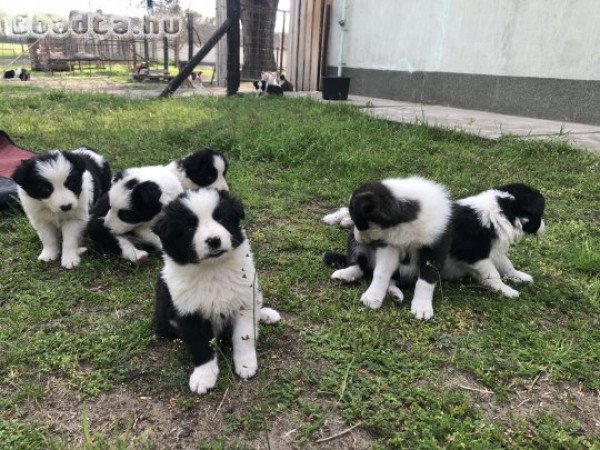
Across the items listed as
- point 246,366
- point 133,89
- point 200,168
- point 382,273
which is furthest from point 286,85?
point 246,366

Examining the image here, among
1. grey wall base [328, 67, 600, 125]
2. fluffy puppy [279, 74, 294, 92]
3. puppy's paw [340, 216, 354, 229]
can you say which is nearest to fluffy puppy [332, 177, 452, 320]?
puppy's paw [340, 216, 354, 229]

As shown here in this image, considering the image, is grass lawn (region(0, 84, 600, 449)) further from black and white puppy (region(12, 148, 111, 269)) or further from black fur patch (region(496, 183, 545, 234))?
black fur patch (region(496, 183, 545, 234))

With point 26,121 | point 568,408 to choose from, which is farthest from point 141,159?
point 568,408

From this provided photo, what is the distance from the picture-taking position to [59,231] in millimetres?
4066

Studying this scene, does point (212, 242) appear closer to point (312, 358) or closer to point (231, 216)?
point (231, 216)

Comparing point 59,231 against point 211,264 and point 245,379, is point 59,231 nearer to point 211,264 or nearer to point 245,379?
point 211,264

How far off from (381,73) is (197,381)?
1198cm

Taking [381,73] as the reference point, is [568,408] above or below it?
below

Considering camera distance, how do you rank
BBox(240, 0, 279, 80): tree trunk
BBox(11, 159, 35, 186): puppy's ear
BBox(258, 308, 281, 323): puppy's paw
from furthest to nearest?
BBox(240, 0, 279, 80): tree trunk
BBox(11, 159, 35, 186): puppy's ear
BBox(258, 308, 281, 323): puppy's paw

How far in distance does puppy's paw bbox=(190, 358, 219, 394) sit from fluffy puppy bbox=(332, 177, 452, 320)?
3.77ft

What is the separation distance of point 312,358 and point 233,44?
36.2ft

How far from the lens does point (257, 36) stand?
17641mm

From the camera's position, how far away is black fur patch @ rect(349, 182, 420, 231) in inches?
125

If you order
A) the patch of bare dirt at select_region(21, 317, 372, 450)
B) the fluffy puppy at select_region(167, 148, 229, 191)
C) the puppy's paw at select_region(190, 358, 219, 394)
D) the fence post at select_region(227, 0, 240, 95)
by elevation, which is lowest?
the patch of bare dirt at select_region(21, 317, 372, 450)
